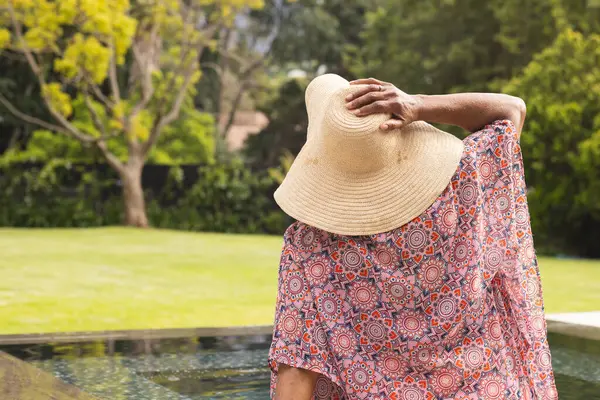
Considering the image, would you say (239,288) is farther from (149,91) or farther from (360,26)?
→ (360,26)

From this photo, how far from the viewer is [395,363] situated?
10.5 feet

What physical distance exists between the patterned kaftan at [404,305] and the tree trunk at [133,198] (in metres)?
18.8

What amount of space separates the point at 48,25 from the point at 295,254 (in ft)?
58.0

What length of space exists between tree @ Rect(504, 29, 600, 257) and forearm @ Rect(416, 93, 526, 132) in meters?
11.7

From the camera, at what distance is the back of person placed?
317cm

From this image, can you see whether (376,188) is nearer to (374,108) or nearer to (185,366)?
(374,108)

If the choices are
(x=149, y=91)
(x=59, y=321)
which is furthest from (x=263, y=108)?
(x=59, y=321)

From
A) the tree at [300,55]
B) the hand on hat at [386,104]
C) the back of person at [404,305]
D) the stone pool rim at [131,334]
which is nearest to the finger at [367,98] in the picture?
the hand on hat at [386,104]

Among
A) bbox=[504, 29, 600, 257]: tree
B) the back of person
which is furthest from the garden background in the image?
the back of person

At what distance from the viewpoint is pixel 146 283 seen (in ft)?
33.8

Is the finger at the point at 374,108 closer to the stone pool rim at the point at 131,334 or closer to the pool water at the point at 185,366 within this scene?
the pool water at the point at 185,366

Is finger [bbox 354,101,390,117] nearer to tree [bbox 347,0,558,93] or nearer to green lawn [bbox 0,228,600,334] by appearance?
green lawn [bbox 0,228,600,334]

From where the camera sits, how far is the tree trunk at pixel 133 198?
2170 centimetres

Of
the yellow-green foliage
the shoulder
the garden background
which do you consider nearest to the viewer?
the shoulder
